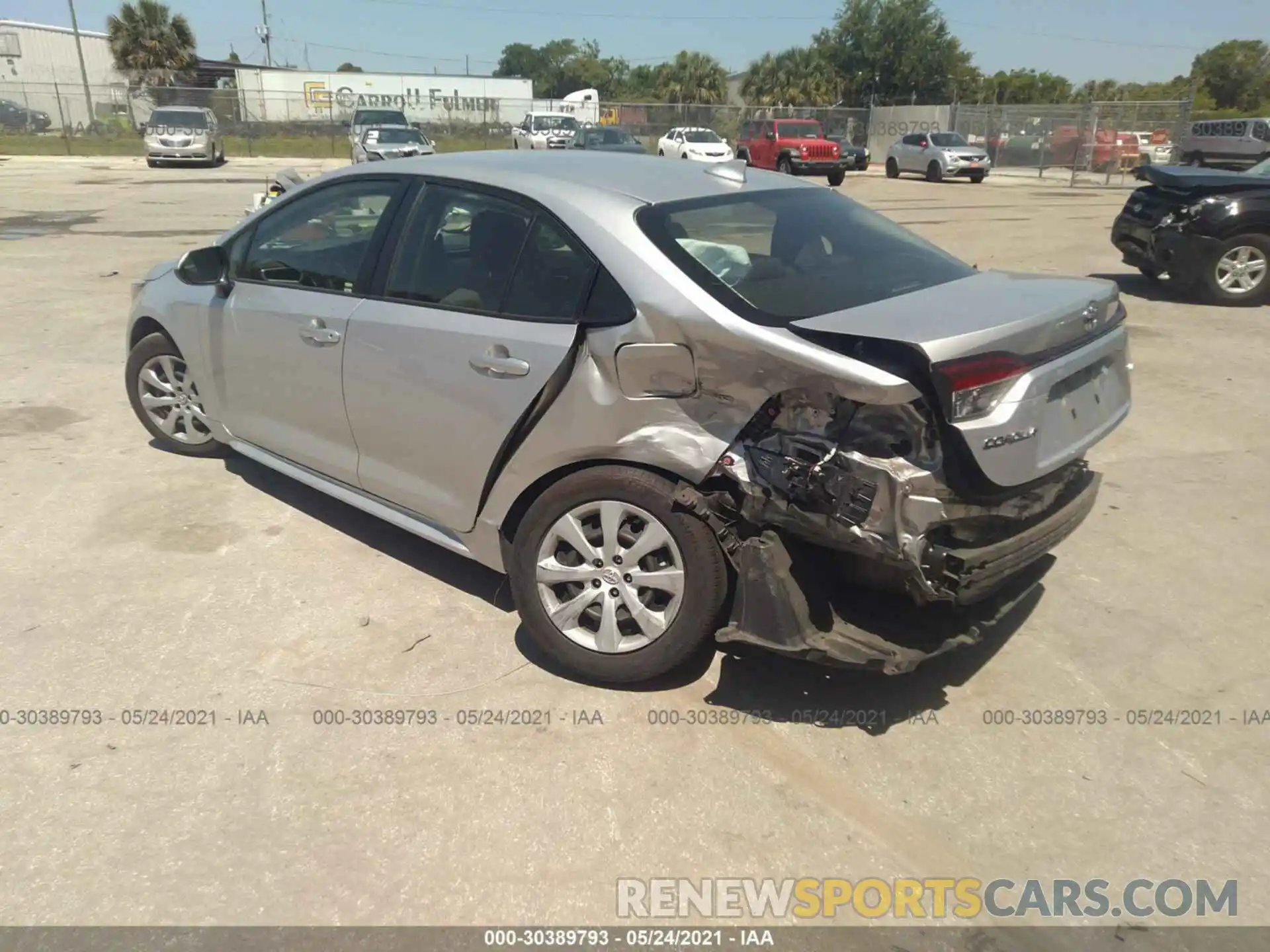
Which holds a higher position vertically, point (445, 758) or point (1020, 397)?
point (1020, 397)

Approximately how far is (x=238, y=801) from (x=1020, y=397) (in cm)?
259

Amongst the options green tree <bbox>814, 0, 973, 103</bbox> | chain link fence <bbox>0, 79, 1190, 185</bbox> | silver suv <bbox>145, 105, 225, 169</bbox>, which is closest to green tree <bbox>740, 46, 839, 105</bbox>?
green tree <bbox>814, 0, 973, 103</bbox>

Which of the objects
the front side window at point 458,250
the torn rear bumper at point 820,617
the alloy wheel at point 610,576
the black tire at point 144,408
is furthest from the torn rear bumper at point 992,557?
the black tire at point 144,408

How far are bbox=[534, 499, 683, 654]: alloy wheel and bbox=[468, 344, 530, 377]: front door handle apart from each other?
20.8 inches

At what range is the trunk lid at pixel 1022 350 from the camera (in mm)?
2793

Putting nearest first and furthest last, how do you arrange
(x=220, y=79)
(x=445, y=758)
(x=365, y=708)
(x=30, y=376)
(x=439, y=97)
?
(x=445, y=758)
(x=365, y=708)
(x=30, y=376)
(x=439, y=97)
(x=220, y=79)

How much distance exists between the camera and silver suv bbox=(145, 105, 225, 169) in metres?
30.6

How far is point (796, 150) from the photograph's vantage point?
98.4 feet

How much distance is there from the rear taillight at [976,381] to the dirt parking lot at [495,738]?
109 cm

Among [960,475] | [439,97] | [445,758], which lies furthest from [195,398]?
[439,97]

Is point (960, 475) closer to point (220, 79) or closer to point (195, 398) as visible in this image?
point (195, 398)

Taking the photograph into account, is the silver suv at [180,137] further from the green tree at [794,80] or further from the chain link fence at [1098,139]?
the green tree at [794,80]

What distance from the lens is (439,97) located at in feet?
169

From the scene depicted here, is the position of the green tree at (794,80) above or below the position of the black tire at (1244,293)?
above
